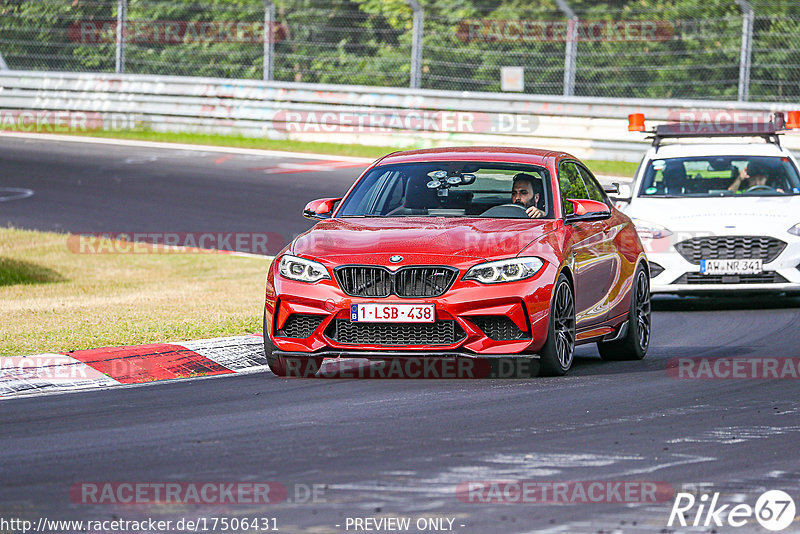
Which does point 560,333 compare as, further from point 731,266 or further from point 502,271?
point 731,266

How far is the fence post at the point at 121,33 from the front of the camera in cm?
2942

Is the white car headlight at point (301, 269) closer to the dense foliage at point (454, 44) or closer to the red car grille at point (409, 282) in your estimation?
the red car grille at point (409, 282)

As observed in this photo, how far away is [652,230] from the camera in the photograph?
14508 mm

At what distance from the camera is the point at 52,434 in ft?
25.0

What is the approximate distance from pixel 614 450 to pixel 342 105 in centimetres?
2275

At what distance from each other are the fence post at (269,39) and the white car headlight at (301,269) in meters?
19.6

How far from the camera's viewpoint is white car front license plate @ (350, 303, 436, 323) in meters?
9.21

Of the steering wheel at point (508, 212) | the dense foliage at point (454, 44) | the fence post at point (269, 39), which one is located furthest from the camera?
the fence post at point (269, 39)

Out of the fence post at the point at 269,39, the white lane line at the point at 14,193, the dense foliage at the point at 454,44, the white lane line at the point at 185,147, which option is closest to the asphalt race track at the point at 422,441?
the white lane line at the point at 14,193

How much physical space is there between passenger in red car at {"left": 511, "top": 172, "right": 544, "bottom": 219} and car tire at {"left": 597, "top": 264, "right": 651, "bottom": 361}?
1.31 m

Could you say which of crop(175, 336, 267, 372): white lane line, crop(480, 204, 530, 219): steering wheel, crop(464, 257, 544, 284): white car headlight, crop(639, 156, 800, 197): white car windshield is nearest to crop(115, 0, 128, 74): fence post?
crop(639, 156, 800, 197): white car windshield

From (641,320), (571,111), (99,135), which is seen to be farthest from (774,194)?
(99,135)

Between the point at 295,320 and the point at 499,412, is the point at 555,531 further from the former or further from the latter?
the point at 295,320

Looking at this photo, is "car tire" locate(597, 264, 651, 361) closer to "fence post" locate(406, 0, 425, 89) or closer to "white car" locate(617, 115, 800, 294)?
"white car" locate(617, 115, 800, 294)
